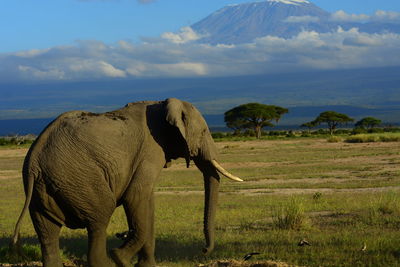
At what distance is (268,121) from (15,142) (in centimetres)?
3336

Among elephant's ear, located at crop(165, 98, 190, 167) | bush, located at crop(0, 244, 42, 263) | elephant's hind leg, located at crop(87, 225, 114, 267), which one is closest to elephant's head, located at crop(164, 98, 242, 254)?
elephant's ear, located at crop(165, 98, 190, 167)

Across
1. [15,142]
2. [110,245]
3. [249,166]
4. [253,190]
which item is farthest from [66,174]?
[15,142]

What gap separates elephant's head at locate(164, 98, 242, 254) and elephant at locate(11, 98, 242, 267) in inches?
0.6

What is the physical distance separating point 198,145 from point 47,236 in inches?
91.3

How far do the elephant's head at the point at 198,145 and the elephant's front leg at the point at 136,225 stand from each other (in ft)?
2.89

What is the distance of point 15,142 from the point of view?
2505 inches

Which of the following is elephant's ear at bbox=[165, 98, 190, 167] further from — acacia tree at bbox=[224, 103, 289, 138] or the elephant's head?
acacia tree at bbox=[224, 103, 289, 138]

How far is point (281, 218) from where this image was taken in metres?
12.5

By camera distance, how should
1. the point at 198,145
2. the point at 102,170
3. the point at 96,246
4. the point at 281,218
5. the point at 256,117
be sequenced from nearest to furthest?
1. the point at 102,170
2. the point at 96,246
3. the point at 198,145
4. the point at 281,218
5. the point at 256,117

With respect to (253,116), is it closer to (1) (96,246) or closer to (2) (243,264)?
(2) (243,264)

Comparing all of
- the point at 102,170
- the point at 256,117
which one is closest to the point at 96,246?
the point at 102,170

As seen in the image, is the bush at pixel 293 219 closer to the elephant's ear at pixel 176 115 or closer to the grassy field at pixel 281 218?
the grassy field at pixel 281 218

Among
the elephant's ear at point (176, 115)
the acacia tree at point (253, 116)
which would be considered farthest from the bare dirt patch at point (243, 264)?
the acacia tree at point (253, 116)

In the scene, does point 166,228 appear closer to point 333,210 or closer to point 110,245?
point 110,245
